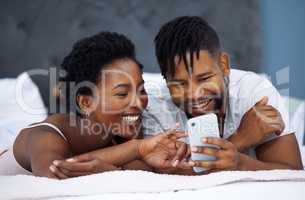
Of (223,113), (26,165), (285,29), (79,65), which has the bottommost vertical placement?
(26,165)

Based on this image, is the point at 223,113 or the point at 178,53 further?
the point at 223,113

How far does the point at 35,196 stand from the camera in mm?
879

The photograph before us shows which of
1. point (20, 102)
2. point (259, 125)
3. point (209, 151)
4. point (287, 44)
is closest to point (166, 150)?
point (209, 151)

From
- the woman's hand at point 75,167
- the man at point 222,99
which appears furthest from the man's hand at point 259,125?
the woman's hand at point 75,167

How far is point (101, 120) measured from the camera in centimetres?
135

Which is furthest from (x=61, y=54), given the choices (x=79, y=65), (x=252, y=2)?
(x=252, y=2)

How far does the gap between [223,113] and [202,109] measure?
112mm

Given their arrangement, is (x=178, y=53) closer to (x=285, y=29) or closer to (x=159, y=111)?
(x=159, y=111)

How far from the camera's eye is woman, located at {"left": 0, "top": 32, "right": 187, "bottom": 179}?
1.19 meters

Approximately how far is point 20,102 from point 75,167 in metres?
0.91

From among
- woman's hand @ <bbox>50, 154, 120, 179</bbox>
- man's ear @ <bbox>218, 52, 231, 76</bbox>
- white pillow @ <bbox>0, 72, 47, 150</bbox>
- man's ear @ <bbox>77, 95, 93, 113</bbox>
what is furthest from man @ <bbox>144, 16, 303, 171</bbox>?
white pillow @ <bbox>0, 72, 47, 150</bbox>

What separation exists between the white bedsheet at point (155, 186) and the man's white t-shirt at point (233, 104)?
406 mm

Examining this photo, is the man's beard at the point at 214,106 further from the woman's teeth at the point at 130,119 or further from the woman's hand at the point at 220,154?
the woman's hand at the point at 220,154

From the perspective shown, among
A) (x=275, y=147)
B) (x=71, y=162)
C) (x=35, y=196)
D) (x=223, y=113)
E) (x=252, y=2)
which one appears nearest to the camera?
(x=35, y=196)
